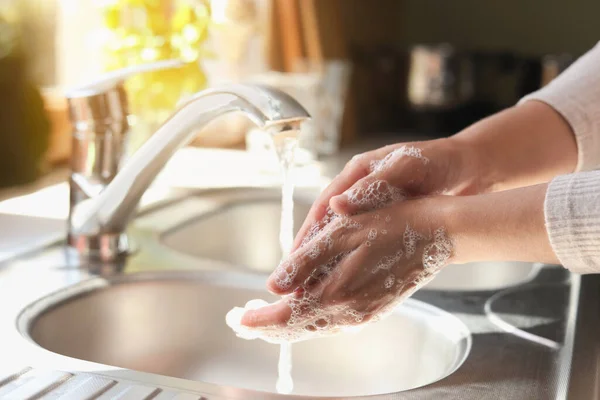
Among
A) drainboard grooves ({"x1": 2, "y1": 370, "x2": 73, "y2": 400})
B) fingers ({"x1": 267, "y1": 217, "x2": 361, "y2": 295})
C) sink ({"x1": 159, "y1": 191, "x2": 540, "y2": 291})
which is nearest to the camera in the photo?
drainboard grooves ({"x1": 2, "y1": 370, "x2": 73, "y2": 400})

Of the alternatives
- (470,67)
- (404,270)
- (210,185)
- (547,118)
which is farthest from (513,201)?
(470,67)

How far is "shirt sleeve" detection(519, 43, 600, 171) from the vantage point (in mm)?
880

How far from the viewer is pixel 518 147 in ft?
2.78

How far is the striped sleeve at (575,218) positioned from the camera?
58 centimetres

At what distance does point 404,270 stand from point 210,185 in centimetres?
68

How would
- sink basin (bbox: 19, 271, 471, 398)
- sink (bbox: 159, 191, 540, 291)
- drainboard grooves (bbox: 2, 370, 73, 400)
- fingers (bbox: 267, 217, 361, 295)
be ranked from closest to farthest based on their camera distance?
drainboard grooves (bbox: 2, 370, 73, 400) < fingers (bbox: 267, 217, 361, 295) < sink basin (bbox: 19, 271, 471, 398) < sink (bbox: 159, 191, 540, 291)

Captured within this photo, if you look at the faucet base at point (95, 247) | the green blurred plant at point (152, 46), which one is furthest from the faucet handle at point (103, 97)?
the green blurred plant at point (152, 46)

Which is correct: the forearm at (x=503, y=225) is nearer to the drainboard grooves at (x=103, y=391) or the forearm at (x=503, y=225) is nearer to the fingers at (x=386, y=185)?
the fingers at (x=386, y=185)

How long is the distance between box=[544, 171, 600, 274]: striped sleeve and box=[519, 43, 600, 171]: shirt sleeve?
0.30 meters

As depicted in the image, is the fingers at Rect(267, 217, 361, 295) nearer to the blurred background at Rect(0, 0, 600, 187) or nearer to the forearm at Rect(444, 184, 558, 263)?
the forearm at Rect(444, 184, 558, 263)

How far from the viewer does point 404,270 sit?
A: 65 centimetres

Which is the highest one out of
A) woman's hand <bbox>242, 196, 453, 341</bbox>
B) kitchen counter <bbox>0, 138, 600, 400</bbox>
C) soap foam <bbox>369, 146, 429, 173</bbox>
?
soap foam <bbox>369, 146, 429, 173</bbox>

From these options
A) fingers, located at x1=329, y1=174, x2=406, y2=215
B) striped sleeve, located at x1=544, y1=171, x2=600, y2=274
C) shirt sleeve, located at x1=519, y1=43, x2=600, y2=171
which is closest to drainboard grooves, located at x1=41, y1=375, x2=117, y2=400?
fingers, located at x1=329, y1=174, x2=406, y2=215

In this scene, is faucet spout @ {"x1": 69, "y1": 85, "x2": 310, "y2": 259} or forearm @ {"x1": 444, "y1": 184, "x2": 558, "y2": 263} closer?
forearm @ {"x1": 444, "y1": 184, "x2": 558, "y2": 263}
